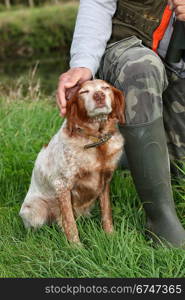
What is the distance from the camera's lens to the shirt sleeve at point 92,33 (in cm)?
330

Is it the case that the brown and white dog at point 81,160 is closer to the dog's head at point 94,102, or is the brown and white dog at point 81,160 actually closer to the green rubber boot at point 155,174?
the dog's head at point 94,102

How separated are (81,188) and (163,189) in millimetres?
487

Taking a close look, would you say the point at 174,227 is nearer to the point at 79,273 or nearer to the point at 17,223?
the point at 79,273

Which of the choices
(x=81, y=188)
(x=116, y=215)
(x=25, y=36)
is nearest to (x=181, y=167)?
(x=116, y=215)

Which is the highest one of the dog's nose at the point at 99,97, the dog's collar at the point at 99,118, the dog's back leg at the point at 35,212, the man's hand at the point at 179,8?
the man's hand at the point at 179,8

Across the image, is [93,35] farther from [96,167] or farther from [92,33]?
[96,167]

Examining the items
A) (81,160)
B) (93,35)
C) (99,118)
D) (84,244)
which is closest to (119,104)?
(99,118)

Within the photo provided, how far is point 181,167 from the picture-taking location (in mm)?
3723

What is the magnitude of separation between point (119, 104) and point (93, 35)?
1.85 feet

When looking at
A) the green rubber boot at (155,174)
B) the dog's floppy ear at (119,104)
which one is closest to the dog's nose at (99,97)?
the dog's floppy ear at (119,104)

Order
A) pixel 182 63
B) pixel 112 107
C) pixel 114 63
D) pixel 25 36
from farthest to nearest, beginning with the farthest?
pixel 25 36 < pixel 182 63 < pixel 114 63 < pixel 112 107

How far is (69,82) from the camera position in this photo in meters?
3.12

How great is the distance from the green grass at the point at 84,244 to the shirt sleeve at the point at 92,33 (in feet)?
3.01

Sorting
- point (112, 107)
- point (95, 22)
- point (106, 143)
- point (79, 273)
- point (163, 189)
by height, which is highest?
point (95, 22)
